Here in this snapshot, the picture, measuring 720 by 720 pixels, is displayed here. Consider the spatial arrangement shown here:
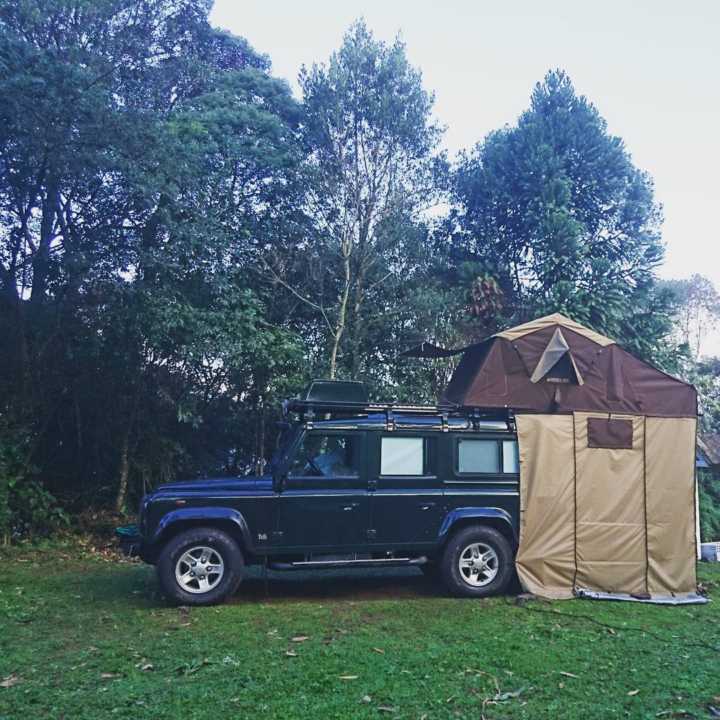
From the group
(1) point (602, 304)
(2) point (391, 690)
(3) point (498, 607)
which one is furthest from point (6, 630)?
(1) point (602, 304)

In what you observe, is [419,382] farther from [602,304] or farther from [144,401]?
[144,401]

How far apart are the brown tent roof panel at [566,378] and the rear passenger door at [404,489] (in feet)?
2.95

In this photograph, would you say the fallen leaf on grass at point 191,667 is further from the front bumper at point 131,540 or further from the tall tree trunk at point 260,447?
the tall tree trunk at point 260,447

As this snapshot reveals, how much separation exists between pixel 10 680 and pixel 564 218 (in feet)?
40.9

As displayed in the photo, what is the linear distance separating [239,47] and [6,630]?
43.3 ft

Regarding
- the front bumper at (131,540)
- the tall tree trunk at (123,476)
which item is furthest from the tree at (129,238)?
the front bumper at (131,540)

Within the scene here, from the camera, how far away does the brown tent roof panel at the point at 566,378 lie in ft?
25.1

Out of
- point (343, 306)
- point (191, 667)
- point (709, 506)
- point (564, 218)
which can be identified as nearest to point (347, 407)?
point (191, 667)

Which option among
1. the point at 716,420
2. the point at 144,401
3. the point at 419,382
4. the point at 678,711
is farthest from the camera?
the point at 716,420

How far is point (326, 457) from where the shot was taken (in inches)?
276

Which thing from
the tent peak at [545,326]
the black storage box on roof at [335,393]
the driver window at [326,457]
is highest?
the tent peak at [545,326]

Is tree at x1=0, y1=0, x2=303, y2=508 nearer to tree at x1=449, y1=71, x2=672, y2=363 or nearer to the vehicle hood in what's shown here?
the vehicle hood

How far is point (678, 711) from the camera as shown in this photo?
4031 millimetres

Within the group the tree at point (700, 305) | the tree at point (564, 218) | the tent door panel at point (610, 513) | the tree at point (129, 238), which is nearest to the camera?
the tent door panel at point (610, 513)
